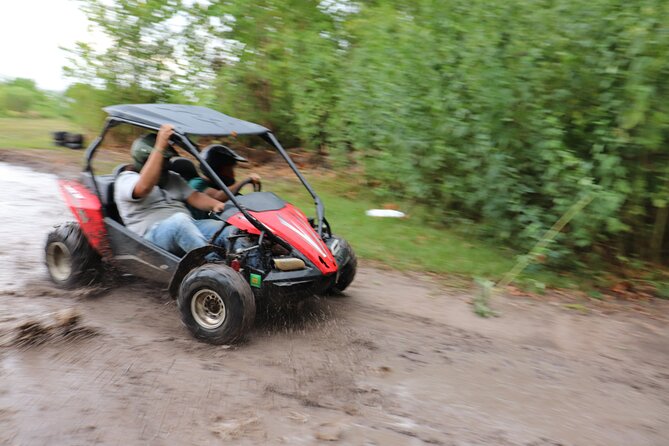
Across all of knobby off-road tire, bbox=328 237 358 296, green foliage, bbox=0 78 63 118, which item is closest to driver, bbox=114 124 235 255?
knobby off-road tire, bbox=328 237 358 296

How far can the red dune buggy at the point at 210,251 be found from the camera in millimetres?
4402

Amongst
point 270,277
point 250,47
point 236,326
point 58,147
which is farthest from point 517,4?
point 58,147

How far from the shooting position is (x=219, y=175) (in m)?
5.80

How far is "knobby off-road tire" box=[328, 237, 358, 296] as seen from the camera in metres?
5.14

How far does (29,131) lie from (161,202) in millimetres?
13758

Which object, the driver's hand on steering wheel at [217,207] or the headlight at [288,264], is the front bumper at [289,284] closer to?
the headlight at [288,264]

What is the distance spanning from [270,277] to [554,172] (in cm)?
336

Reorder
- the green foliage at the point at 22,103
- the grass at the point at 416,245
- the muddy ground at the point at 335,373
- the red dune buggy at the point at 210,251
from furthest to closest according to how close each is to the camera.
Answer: the green foliage at the point at 22,103, the grass at the point at 416,245, the red dune buggy at the point at 210,251, the muddy ground at the point at 335,373

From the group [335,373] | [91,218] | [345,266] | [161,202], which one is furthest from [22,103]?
[335,373]

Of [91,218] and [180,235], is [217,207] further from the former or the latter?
[91,218]

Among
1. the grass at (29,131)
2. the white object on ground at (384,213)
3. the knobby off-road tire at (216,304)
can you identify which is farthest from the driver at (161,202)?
the grass at (29,131)

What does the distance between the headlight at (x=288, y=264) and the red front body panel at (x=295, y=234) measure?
0.12 meters

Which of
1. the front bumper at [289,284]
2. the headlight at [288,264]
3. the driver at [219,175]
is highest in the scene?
the driver at [219,175]

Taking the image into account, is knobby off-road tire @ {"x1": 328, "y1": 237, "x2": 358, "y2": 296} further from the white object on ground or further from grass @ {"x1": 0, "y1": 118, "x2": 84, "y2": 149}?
grass @ {"x1": 0, "y1": 118, "x2": 84, "y2": 149}
